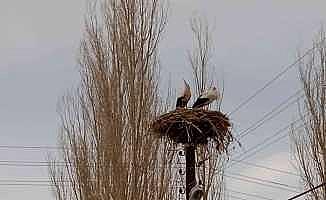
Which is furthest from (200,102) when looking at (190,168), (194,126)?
(190,168)

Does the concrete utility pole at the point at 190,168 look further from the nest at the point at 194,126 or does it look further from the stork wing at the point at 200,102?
the stork wing at the point at 200,102

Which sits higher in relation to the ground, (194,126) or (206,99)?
(206,99)

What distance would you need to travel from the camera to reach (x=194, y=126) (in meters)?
6.68

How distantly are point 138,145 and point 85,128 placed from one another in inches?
50.0

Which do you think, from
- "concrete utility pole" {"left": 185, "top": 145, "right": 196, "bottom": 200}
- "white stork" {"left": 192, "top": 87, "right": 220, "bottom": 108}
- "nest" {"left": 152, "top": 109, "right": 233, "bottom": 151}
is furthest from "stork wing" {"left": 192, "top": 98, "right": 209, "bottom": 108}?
"concrete utility pole" {"left": 185, "top": 145, "right": 196, "bottom": 200}

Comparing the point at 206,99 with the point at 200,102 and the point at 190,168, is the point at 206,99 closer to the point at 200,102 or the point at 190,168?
the point at 200,102

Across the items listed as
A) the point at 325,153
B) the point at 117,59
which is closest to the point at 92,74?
the point at 117,59

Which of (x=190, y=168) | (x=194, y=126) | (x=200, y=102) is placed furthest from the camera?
(x=200, y=102)

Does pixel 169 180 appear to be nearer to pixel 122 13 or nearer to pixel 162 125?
pixel 162 125

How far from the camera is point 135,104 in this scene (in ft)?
25.9

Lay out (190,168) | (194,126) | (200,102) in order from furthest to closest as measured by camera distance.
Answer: (200,102), (190,168), (194,126)

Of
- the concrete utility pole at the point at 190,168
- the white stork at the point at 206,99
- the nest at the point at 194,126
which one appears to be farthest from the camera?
the white stork at the point at 206,99

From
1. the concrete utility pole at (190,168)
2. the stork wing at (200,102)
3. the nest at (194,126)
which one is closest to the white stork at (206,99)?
the stork wing at (200,102)

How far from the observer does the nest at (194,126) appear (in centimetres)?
673
